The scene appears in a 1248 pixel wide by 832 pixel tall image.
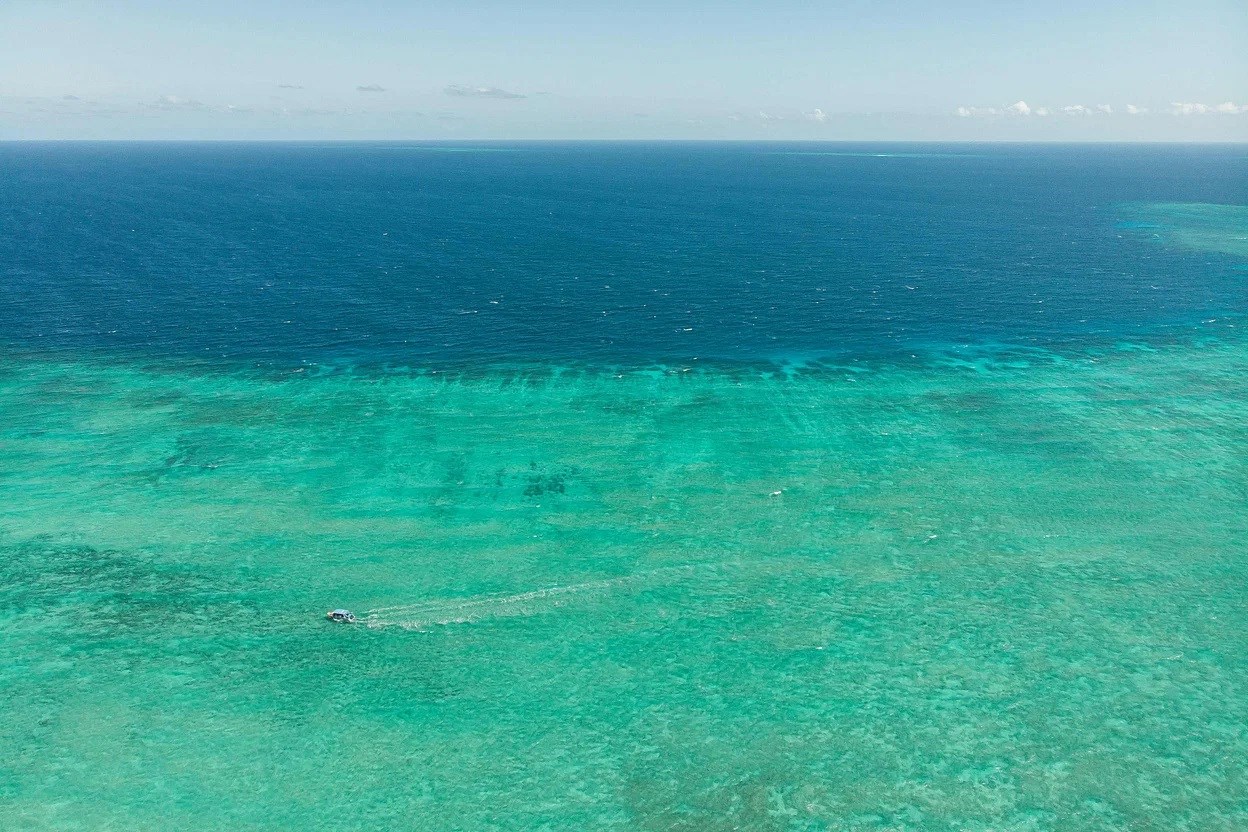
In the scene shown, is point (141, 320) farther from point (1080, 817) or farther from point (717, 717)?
point (1080, 817)

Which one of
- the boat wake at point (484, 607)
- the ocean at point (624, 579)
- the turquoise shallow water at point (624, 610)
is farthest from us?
the boat wake at point (484, 607)

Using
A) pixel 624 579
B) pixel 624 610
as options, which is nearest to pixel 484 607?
pixel 624 610

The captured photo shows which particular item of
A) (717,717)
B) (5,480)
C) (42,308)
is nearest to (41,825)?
(717,717)

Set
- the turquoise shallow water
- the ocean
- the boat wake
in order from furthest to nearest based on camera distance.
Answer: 1. the boat wake
2. the ocean
3. the turquoise shallow water

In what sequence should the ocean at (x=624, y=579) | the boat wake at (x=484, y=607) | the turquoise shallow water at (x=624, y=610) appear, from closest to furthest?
the turquoise shallow water at (x=624, y=610) < the ocean at (x=624, y=579) < the boat wake at (x=484, y=607)

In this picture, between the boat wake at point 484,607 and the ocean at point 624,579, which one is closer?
the ocean at point 624,579

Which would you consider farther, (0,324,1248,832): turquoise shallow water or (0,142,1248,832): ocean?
(0,142,1248,832): ocean

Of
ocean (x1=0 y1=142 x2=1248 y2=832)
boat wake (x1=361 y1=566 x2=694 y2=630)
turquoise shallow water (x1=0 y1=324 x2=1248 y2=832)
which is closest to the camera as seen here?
turquoise shallow water (x1=0 y1=324 x2=1248 y2=832)
